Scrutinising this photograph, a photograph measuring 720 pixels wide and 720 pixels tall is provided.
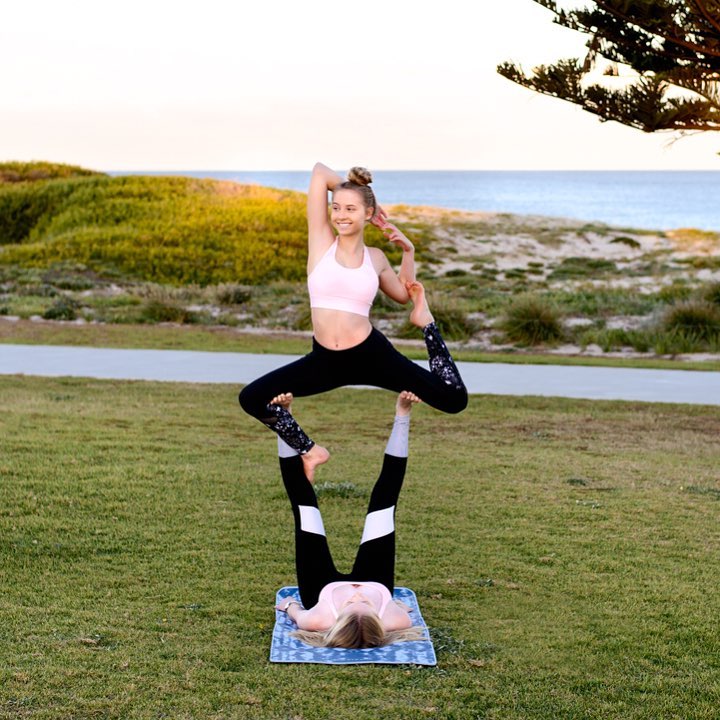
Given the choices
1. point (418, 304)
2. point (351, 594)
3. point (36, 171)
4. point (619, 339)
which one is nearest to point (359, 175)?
point (418, 304)

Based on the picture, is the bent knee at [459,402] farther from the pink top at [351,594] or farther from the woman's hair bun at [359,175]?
the woman's hair bun at [359,175]

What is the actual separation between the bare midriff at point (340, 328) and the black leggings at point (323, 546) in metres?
0.58

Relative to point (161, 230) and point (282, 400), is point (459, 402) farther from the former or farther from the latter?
point (161, 230)

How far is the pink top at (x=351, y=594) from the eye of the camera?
4746 mm

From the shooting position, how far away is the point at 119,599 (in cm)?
525

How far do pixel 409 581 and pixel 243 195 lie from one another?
1564 inches

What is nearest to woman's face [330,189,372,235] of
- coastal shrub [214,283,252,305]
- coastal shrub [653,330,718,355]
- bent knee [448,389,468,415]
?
bent knee [448,389,468,415]

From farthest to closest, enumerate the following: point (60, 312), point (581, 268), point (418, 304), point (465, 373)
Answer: point (581, 268), point (60, 312), point (465, 373), point (418, 304)

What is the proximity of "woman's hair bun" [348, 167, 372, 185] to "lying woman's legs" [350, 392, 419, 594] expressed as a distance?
909mm

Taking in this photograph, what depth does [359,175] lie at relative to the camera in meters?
4.72

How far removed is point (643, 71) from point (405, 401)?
26.0ft

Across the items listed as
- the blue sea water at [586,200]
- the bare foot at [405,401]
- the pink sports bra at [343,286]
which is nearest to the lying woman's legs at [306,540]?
the bare foot at [405,401]

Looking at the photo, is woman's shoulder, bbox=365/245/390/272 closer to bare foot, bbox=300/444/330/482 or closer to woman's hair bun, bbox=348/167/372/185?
woman's hair bun, bbox=348/167/372/185

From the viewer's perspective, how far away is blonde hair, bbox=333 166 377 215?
4691 millimetres
